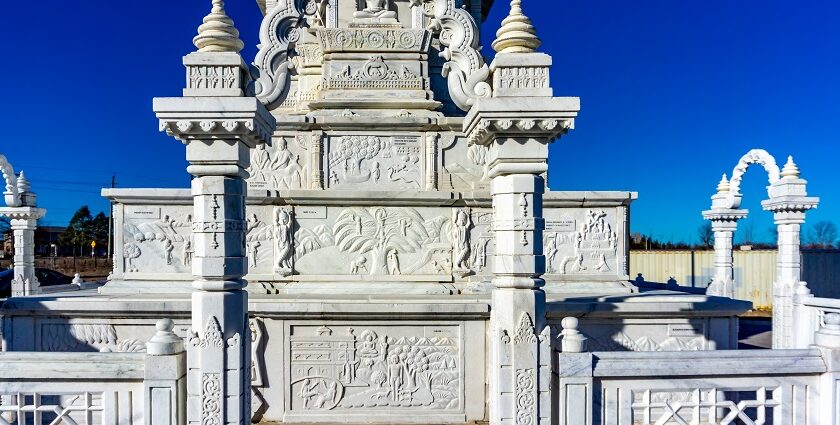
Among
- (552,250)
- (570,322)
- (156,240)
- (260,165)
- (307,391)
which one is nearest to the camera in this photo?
(570,322)

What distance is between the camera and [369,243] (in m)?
7.44

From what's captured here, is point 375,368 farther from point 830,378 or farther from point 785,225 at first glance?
point 785,225

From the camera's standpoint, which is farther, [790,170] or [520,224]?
[790,170]

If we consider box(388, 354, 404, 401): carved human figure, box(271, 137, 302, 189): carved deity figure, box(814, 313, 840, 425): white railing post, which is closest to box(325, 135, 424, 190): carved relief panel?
box(271, 137, 302, 189): carved deity figure

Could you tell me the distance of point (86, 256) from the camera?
4581 cm

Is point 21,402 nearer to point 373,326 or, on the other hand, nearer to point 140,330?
Result: point 140,330

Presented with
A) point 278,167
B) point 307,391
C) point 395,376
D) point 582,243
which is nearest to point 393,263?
point 395,376

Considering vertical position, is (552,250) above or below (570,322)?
above

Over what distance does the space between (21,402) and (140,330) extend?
2.34 metres

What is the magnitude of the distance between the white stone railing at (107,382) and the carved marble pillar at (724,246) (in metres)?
12.1

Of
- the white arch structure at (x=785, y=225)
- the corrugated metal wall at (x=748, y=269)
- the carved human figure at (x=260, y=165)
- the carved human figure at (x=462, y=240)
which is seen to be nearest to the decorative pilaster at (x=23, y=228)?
the carved human figure at (x=260, y=165)

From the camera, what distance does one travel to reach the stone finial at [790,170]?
10.1 meters

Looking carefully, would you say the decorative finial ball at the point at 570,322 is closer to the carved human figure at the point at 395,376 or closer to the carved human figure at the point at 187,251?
the carved human figure at the point at 395,376

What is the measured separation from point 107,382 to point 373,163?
16.4 ft
